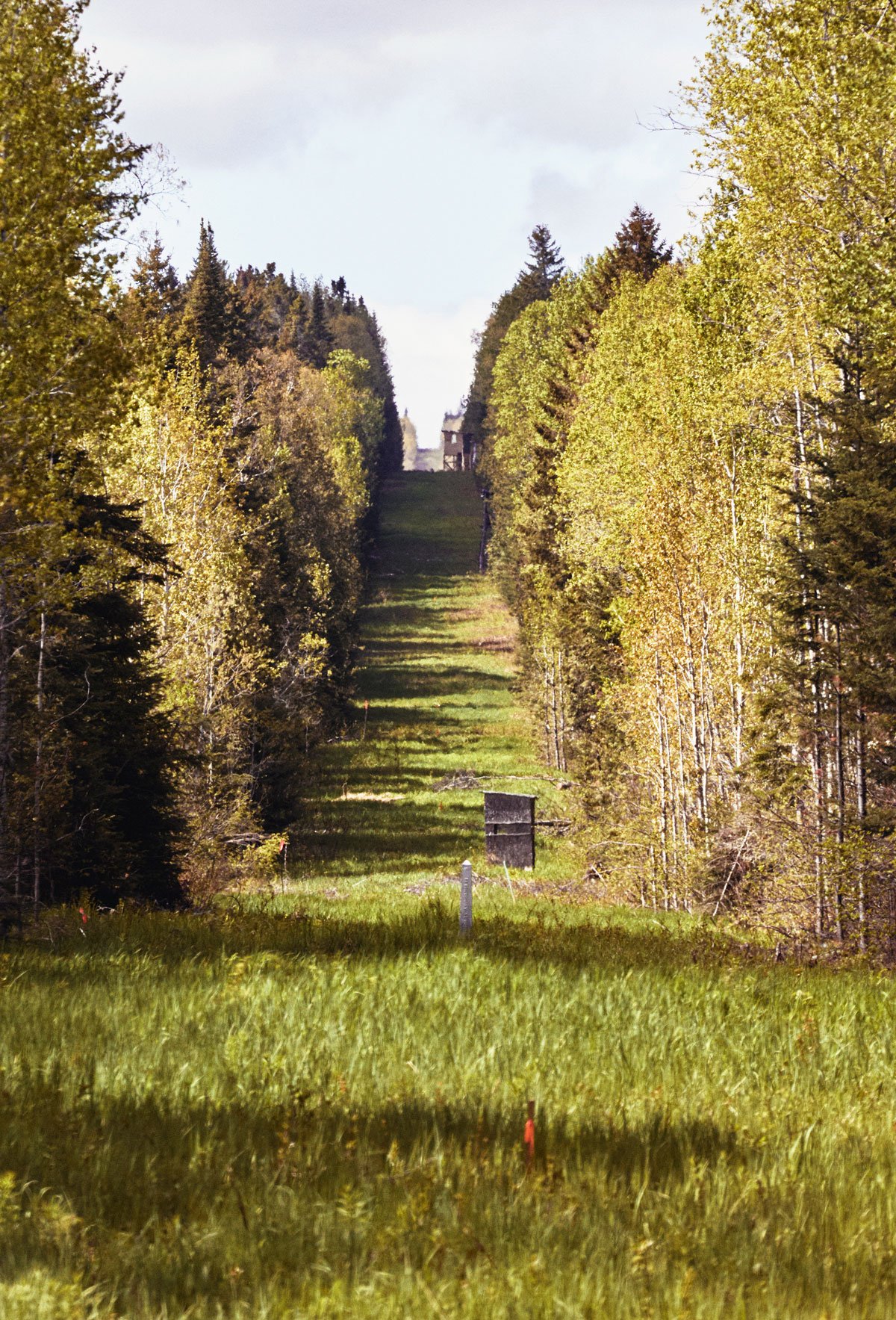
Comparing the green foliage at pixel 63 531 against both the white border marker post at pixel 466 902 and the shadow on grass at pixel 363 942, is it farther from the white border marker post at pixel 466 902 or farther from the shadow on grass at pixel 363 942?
the white border marker post at pixel 466 902

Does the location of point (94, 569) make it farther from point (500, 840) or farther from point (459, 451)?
point (459, 451)

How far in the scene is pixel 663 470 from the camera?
1003 inches

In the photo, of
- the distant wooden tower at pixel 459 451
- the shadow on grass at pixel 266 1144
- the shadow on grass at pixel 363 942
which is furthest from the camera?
the distant wooden tower at pixel 459 451

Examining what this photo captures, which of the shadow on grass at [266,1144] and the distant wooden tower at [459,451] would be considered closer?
the shadow on grass at [266,1144]

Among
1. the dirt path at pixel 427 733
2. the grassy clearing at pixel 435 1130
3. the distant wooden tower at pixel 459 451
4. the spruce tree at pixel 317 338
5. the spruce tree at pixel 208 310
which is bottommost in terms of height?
the dirt path at pixel 427 733

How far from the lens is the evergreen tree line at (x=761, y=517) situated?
559 inches

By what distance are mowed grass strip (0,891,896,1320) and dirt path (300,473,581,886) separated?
67.7ft

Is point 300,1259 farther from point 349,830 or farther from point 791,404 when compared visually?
point 349,830

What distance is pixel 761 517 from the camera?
23.1 metres

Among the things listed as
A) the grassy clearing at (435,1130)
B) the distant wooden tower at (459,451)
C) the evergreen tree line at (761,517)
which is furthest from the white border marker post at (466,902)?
the distant wooden tower at (459,451)

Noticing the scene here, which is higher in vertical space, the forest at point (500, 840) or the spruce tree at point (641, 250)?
the spruce tree at point (641, 250)

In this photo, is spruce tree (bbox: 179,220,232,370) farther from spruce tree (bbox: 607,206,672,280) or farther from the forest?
spruce tree (bbox: 607,206,672,280)

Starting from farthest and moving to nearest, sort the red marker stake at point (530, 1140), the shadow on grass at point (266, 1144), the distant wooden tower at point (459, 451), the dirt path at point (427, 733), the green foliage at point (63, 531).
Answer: the distant wooden tower at point (459, 451)
the dirt path at point (427, 733)
the green foliage at point (63, 531)
the shadow on grass at point (266, 1144)
the red marker stake at point (530, 1140)

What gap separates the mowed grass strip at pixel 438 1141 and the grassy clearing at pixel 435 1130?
14 millimetres
